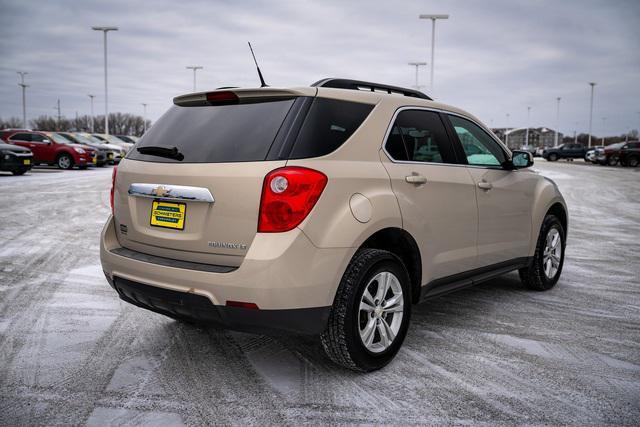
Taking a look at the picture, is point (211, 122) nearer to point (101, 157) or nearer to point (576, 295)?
point (576, 295)

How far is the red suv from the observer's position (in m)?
25.1

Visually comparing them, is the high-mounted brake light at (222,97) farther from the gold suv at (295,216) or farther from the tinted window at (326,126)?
the tinted window at (326,126)

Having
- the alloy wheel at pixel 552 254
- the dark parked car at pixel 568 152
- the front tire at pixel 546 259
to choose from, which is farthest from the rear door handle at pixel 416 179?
the dark parked car at pixel 568 152

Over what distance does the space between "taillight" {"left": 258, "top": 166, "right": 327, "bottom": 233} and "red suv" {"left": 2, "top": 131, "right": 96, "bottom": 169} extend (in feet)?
82.3

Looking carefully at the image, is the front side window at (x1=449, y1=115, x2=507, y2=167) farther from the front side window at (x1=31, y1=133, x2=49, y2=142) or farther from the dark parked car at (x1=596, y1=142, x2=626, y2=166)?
the dark parked car at (x1=596, y1=142, x2=626, y2=166)

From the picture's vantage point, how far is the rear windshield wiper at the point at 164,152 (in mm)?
3568

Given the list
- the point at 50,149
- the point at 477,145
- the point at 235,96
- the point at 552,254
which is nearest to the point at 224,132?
the point at 235,96

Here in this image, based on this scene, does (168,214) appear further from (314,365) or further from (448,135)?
(448,135)

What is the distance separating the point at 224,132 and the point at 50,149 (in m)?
24.8

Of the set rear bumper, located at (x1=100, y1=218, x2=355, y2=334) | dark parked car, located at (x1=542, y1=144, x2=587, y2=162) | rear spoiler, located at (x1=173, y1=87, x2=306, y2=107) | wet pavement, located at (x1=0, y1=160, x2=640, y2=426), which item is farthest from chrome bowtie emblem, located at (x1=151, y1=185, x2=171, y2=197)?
dark parked car, located at (x1=542, y1=144, x2=587, y2=162)

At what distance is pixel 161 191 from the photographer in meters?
3.48

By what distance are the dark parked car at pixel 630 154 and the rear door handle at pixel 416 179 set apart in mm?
40230

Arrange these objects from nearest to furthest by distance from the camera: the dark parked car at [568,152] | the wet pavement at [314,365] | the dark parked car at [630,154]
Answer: the wet pavement at [314,365] < the dark parked car at [630,154] < the dark parked car at [568,152]

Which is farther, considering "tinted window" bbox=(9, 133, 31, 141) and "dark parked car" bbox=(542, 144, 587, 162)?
"dark parked car" bbox=(542, 144, 587, 162)
